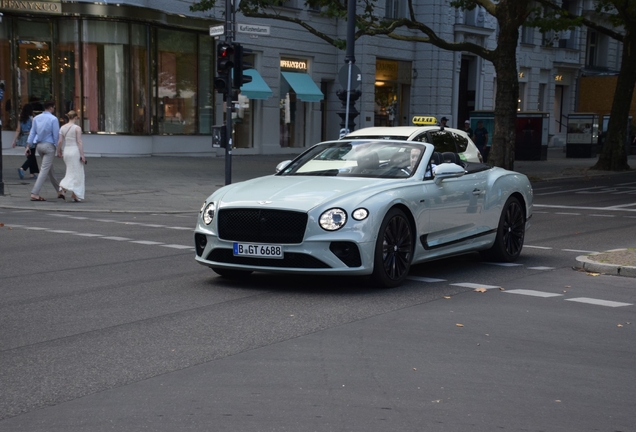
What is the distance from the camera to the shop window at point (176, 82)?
107 ft

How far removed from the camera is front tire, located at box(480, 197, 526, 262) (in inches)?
423

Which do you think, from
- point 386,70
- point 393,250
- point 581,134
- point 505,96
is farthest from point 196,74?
point 393,250

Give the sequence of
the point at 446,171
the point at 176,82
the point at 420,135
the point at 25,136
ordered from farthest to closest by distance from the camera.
Answer: 1. the point at 176,82
2. the point at 25,136
3. the point at 420,135
4. the point at 446,171

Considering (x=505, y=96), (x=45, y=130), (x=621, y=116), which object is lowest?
(x=45, y=130)

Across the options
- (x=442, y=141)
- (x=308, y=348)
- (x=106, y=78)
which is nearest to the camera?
(x=308, y=348)

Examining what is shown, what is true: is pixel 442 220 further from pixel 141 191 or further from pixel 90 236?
pixel 141 191

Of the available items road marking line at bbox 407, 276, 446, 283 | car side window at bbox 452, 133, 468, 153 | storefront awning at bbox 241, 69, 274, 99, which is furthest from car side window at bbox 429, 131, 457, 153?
storefront awning at bbox 241, 69, 274, 99

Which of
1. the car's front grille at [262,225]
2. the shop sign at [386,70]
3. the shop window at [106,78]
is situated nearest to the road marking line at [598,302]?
the car's front grille at [262,225]

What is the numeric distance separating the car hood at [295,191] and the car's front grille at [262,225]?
0.07 m

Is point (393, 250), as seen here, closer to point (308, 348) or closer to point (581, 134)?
point (308, 348)

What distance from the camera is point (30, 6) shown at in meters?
29.7

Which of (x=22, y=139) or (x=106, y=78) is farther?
(x=106, y=78)

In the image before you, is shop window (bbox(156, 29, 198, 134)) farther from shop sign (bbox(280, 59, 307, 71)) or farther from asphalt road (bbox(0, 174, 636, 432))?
asphalt road (bbox(0, 174, 636, 432))

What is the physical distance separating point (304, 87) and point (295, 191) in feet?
98.9
